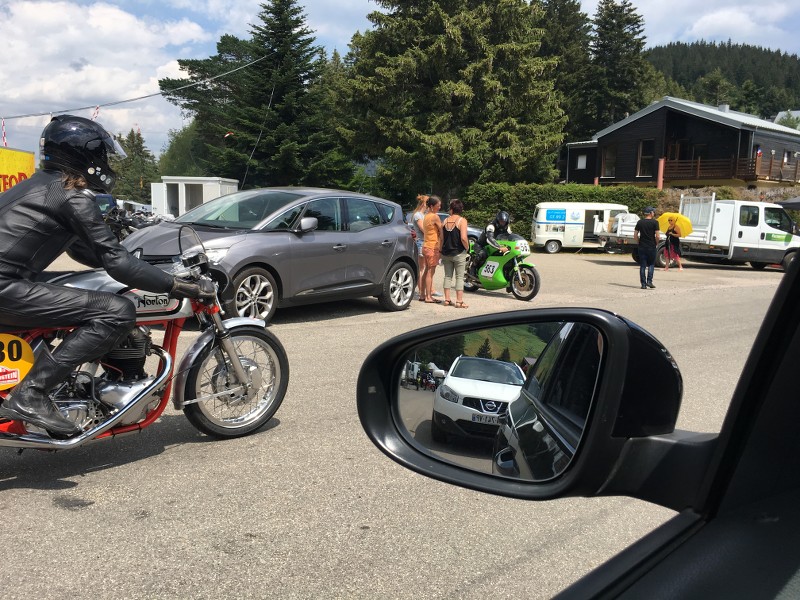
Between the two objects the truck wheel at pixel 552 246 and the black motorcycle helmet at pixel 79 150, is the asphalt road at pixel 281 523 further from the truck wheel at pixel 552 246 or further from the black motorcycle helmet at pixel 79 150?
the truck wheel at pixel 552 246

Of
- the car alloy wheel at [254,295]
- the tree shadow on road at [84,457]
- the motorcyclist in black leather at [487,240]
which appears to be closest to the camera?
the tree shadow on road at [84,457]

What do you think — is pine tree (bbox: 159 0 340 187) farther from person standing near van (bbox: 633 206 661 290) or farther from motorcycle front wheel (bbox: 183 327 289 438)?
motorcycle front wheel (bbox: 183 327 289 438)

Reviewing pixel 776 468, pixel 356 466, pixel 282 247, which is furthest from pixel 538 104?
pixel 776 468

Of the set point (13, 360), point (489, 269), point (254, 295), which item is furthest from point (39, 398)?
point (489, 269)

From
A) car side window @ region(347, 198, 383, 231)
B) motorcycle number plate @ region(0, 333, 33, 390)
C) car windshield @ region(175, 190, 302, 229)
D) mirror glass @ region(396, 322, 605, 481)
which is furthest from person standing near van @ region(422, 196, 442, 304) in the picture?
mirror glass @ region(396, 322, 605, 481)

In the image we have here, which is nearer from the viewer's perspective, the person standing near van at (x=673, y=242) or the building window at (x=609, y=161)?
the person standing near van at (x=673, y=242)

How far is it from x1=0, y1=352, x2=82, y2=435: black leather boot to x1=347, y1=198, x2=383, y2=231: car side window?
20.8 feet

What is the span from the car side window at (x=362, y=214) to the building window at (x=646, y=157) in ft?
130

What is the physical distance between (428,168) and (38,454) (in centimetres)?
3246

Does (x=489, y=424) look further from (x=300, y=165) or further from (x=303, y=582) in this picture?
(x=300, y=165)

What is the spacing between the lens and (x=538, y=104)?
36094 millimetres

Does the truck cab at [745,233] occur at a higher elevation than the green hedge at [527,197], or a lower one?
lower

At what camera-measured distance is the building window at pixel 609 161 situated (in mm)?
48500

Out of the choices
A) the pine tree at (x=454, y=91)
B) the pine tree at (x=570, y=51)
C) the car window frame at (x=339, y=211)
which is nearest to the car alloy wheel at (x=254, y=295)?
the car window frame at (x=339, y=211)
